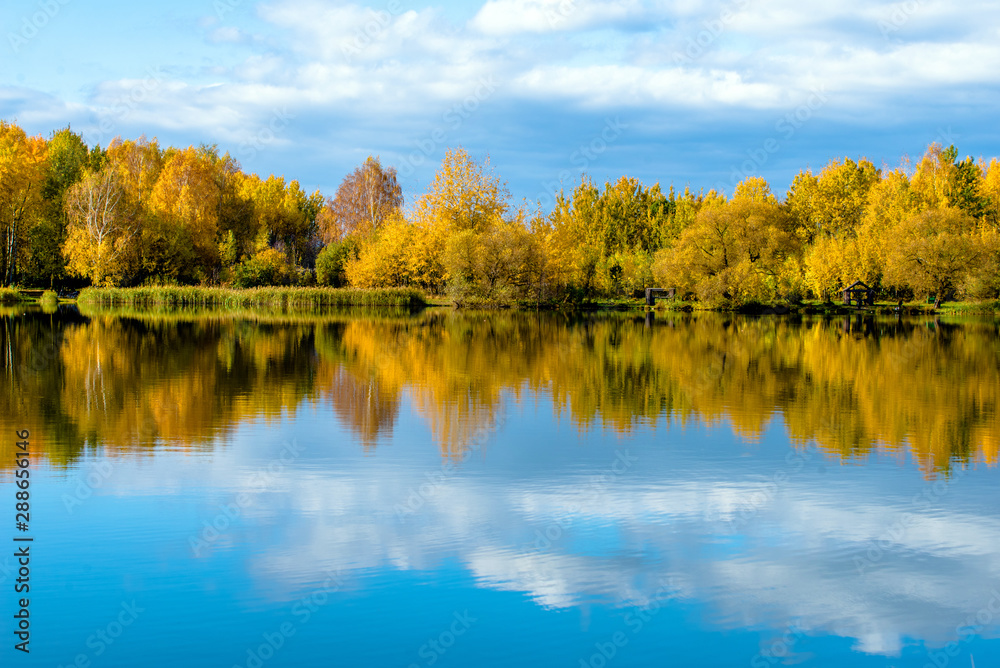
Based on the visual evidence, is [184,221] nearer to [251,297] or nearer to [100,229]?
[100,229]

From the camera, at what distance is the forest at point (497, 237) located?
2092 inches

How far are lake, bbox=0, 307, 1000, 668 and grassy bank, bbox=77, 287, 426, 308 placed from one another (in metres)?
38.5

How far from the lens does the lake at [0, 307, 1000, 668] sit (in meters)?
5.57

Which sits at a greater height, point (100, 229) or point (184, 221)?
point (184, 221)

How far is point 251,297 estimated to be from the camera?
2154 inches

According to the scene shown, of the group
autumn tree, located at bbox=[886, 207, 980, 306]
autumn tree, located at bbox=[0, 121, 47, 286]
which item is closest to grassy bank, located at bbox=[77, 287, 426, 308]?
autumn tree, located at bbox=[0, 121, 47, 286]

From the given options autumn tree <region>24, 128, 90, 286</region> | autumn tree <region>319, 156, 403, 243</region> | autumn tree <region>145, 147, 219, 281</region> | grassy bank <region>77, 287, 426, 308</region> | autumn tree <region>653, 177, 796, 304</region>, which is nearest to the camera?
autumn tree <region>653, 177, 796, 304</region>

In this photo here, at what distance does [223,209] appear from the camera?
214ft

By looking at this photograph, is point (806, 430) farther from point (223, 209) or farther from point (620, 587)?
point (223, 209)

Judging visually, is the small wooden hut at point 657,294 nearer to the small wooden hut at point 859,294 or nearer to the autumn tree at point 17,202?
the small wooden hut at point 859,294

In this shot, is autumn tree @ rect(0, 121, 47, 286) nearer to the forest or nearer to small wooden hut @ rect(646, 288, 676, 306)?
the forest

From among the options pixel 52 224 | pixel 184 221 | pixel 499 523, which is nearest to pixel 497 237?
pixel 184 221

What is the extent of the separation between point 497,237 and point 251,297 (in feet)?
52.9

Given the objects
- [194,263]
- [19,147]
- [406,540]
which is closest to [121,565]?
[406,540]
